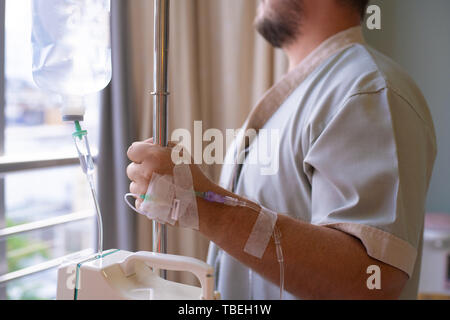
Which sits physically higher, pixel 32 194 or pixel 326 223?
pixel 326 223

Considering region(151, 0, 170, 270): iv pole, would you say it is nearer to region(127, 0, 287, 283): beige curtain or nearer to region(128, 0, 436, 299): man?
region(128, 0, 436, 299): man

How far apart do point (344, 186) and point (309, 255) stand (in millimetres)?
138

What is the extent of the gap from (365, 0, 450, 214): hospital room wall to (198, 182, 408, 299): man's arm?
1657mm

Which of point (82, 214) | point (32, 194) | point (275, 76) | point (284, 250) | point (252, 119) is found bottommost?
point (82, 214)

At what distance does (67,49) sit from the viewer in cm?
65

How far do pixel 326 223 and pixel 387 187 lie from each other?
0.12 meters

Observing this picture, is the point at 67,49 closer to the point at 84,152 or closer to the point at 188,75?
the point at 84,152

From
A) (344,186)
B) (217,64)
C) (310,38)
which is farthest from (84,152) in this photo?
(217,64)

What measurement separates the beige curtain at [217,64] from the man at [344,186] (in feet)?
3.74

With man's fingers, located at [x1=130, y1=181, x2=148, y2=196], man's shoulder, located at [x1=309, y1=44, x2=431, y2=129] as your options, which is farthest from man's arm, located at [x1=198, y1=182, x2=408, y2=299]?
man's shoulder, located at [x1=309, y1=44, x2=431, y2=129]

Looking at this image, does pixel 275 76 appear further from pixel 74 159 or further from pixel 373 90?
pixel 373 90

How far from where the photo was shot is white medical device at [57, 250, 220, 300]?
1.63 ft

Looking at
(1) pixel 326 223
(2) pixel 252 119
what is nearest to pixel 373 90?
(1) pixel 326 223

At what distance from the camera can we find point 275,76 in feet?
6.59
